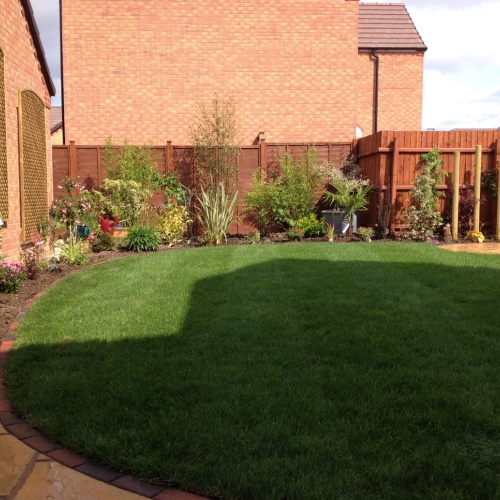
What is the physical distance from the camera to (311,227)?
12.1m

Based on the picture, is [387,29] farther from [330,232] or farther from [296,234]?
[296,234]

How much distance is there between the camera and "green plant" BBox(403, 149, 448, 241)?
11.5m

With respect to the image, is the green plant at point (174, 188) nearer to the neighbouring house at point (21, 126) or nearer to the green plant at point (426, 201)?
the neighbouring house at point (21, 126)

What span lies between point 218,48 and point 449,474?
1406cm

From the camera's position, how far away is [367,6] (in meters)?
22.7

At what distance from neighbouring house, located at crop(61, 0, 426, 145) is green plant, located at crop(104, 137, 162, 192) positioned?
1831mm

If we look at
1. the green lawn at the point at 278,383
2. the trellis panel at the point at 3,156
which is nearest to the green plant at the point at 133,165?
the trellis panel at the point at 3,156

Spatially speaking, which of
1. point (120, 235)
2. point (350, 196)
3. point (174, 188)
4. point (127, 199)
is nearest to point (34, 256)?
point (120, 235)

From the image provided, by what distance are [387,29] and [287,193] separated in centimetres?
1211

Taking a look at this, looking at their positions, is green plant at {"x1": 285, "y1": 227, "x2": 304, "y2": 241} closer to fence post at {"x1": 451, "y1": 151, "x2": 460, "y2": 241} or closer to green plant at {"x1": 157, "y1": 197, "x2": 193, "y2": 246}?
green plant at {"x1": 157, "y1": 197, "x2": 193, "y2": 246}

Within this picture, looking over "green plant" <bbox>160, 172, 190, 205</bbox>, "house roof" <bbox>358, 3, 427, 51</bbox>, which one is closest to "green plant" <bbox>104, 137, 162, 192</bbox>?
"green plant" <bbox>160, 172, 190, 205</bbox>

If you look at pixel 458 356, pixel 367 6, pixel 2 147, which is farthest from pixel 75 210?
pixel 367 6

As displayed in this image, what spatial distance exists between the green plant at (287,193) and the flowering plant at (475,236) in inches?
134

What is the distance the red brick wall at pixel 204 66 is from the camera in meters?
14.7
